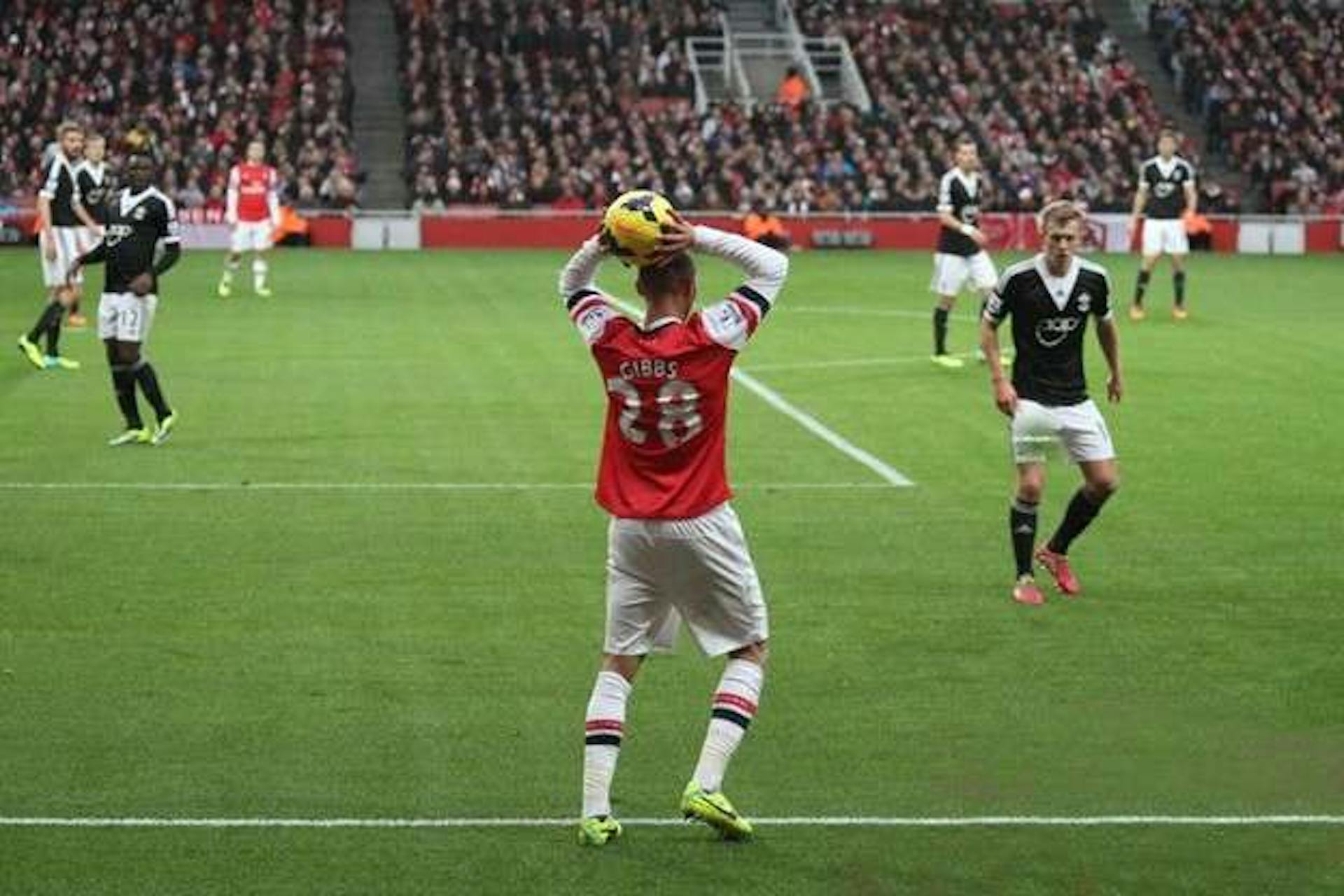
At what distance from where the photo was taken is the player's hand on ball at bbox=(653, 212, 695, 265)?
8.73 meters

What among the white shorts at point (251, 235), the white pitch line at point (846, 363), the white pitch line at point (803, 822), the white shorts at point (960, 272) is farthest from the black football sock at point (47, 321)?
the white pitch line at point (803, 822)

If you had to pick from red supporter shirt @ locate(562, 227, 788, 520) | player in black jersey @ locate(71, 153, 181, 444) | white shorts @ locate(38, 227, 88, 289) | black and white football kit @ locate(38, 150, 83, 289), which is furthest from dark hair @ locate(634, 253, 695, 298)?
black and white football kit @ locate(38, 150, 83, 289)

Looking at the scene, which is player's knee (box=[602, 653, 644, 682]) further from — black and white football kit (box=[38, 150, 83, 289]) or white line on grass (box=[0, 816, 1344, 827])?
black and white football kit (box=[38, 150, 83, 289])

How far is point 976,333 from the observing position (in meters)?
31.5

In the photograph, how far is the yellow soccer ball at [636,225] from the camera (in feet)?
28.6

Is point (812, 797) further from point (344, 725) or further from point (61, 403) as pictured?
point (61, 403)

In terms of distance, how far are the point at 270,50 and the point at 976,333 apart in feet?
88.7

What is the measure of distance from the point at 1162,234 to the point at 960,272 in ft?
25.3

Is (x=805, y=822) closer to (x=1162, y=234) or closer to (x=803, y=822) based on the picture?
(x=803, y=822)

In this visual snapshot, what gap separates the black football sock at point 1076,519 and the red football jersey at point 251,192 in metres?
24.6

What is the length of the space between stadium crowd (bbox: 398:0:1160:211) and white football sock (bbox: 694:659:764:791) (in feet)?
133

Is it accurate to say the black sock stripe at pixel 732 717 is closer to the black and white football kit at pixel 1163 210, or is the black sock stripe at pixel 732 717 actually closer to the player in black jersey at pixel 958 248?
the player in black jersey at pixel 958 248

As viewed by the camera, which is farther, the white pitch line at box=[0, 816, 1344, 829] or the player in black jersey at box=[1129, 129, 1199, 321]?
the player in black jersey at box=[1129, 129, 1199, 321]

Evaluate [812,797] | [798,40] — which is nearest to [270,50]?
[798,40]
